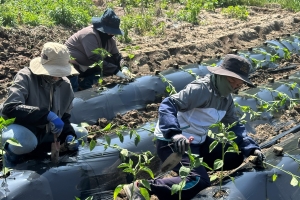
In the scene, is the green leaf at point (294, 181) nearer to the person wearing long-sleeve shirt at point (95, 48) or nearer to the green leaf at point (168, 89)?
the green leaf at point (168, 89)

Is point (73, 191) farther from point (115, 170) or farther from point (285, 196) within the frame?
point (285, 196)

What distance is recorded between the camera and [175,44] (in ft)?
26.9

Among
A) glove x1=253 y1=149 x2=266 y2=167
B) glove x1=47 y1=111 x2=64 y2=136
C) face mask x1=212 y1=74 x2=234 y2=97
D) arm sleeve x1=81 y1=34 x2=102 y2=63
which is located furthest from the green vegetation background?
glove x1=253 y1=149 x2=266 y2=167

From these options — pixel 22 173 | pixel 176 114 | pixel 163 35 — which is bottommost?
pixel 163 35

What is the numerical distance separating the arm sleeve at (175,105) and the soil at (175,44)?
1.22m

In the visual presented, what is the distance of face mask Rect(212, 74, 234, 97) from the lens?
149 inches

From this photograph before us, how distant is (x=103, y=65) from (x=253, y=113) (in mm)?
1841

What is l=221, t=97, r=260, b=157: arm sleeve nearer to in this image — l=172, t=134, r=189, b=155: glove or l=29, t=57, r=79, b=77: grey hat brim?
l=172, t=134, r=189, b=155: glove

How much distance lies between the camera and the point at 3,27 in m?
7.29

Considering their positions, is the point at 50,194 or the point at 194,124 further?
the point at 194,124

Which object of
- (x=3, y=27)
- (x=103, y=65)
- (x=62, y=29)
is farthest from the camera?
(x=62, y=29)

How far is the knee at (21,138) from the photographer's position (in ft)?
11.8

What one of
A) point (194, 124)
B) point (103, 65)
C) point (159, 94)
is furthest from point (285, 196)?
point (103, 65)

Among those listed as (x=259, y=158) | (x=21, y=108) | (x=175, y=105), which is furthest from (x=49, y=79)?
(x=259, y=158)
